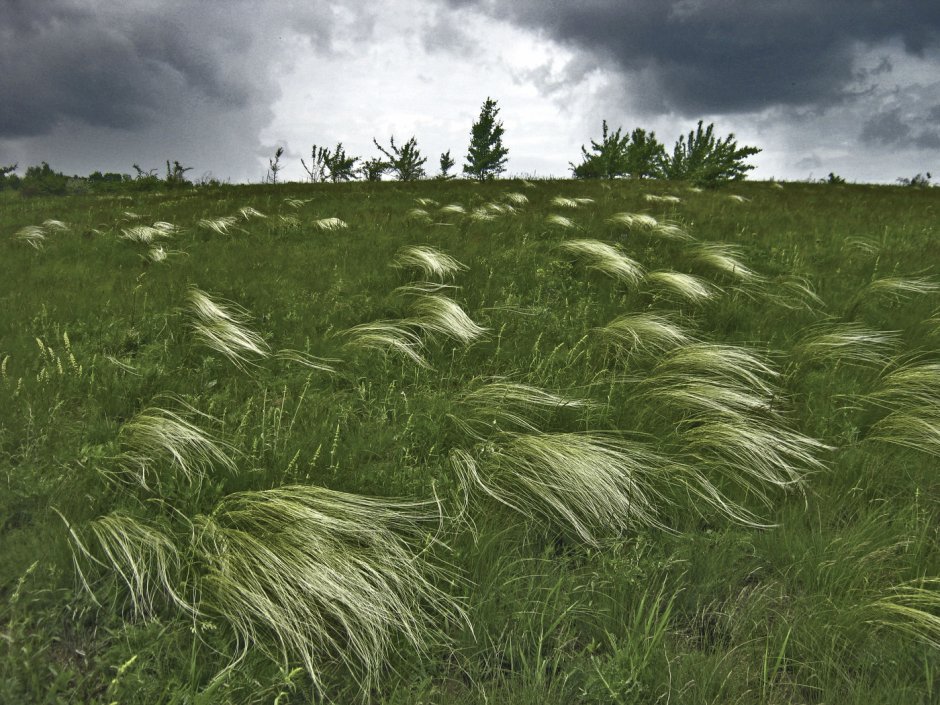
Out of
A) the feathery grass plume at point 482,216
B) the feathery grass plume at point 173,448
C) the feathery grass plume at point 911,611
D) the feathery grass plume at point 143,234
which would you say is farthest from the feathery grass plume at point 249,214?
the feathery grass plume at point 911,611

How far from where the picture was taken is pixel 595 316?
411 cm

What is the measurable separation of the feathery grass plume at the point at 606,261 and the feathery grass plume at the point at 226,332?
318 cm

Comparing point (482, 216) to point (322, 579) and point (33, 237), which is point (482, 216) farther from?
point (322, 579)

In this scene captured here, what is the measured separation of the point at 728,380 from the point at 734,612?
1704 mm

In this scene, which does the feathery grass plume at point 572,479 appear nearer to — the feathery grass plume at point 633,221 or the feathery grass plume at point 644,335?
the feathery grass plume at point 644,335

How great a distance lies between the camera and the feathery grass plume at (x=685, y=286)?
4.27 m

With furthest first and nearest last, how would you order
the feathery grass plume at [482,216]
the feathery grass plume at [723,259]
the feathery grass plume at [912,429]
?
1. the feathery grass plume at [482,216]
2. the feathery grass plume at [723,259]
3. the feathery grass plume at [912,429]

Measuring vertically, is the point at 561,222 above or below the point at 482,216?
below

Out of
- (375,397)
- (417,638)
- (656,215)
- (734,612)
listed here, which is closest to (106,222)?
(375,397)

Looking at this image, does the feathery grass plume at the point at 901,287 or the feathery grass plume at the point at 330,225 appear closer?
the feathery grass plume at the point at 901,287

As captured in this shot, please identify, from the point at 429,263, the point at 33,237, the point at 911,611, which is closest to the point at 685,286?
the point at 429,263

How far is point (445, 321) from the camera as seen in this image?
3727 millimetres

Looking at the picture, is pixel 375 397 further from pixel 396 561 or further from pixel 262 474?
pixel 396 561

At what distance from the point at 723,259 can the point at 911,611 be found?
13.8 ft
